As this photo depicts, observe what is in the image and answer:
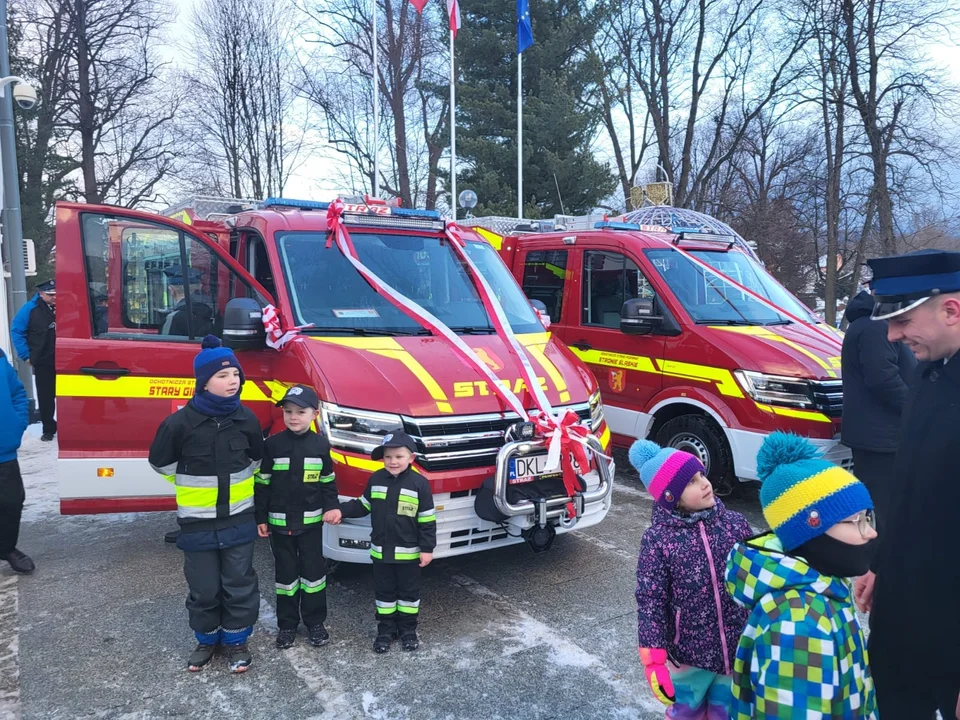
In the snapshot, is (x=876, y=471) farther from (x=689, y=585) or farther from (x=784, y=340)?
(x=689, y=585)

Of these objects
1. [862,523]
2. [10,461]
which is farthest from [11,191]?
[862,523]

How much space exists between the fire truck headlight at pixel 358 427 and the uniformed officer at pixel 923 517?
250 cm

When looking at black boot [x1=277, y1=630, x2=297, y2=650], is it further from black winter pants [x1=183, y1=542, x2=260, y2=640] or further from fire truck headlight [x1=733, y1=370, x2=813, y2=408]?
fire truck headlight [x1=733, y1=370, x2=813, y2=408]

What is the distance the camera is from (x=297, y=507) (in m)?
3.73

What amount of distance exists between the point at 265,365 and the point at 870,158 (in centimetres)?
1987

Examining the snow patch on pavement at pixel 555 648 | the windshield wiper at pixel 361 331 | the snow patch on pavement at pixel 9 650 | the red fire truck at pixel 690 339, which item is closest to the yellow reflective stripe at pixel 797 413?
the red fire truck at pixel 690 339

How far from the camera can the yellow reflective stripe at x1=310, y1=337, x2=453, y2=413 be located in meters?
4.08

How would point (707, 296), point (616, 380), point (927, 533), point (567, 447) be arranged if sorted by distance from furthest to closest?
1. point (616, 380)
2. point (707, 296)
3. point (567, 447)
4. point (927, 533)

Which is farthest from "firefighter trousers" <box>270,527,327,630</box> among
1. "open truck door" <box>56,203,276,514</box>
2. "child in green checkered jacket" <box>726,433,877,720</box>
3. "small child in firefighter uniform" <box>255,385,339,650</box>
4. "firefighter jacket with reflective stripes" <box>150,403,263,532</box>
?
"child in green checkered jacket" <box>726,433,877,720</box>

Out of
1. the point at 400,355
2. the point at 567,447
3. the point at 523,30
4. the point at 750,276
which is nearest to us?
the point at 567,447

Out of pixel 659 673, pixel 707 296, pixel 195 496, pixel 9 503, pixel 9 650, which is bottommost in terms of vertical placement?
pixel 9 650

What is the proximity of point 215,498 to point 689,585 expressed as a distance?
7.76 feet

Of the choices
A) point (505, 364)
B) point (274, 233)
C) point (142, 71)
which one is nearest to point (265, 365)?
point (274, 233)

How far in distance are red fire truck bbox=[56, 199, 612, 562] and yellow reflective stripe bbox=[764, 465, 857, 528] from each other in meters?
2.14
